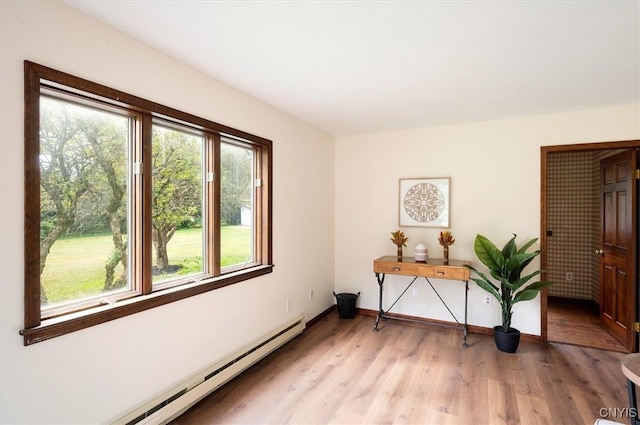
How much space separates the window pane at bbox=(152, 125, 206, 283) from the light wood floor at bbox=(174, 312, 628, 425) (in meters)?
1.03

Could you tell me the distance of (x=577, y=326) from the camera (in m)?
3.92

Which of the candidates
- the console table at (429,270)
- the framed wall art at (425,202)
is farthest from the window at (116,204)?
the framed wall art at (425,202)

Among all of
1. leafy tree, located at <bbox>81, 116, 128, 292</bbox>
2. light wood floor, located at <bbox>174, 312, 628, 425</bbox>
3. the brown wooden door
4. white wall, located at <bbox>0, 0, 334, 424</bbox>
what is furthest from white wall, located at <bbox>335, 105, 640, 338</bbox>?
leafy tree, located at <bbox>81, 116, 128, 292</bbox>

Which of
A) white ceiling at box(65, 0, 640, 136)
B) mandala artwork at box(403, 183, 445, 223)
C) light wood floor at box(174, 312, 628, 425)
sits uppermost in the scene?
white ceiling at box(65, 0, 640, 136)

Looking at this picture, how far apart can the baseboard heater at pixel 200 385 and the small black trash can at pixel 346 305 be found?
3.83 ft

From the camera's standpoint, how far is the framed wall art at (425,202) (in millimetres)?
3971

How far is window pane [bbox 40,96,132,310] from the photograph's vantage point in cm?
168

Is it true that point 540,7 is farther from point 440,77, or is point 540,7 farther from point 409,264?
point 409,264

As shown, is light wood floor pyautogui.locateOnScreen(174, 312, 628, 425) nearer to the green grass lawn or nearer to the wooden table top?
the wooden table top

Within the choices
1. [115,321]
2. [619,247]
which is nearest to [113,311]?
[115,321]

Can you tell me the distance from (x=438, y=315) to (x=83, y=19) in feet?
14.0

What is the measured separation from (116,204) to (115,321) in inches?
27.8

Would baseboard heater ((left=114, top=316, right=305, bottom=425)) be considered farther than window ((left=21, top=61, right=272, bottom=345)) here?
Yes

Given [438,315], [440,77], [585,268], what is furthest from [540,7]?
[585,268]
